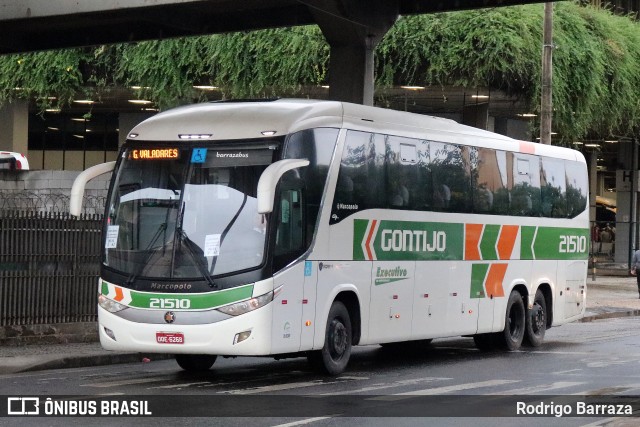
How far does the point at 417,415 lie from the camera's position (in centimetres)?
1273

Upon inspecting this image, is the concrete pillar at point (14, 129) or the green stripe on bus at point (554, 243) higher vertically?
the concrete pillar at point (14, 129)

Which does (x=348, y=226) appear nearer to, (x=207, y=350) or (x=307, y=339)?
(x=307, y=339)

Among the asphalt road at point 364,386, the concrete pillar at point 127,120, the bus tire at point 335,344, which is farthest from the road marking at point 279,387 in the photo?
the concrete pillar at point 127,120

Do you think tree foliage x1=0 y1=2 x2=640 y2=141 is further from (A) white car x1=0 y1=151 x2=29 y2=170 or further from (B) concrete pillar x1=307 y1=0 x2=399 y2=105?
Answer: (B) concrete pillar x1=307 y1=0 x2=399 y2=105

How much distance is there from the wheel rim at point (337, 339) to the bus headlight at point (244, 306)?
1.77 meters

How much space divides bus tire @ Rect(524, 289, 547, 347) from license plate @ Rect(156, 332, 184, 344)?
9.07 metres

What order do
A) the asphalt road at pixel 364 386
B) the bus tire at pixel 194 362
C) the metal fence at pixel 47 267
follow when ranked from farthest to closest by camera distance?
the metal fence at pixel 47 267
the bus tire at pixel 194 362
the asphalt road at pixel 364 386

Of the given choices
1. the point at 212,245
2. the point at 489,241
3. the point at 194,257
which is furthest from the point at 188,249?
the point at 489,241

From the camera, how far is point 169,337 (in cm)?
1530

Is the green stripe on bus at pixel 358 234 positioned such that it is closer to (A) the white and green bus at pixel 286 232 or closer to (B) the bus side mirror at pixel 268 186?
(A) the white and green bus at pixel 286 232

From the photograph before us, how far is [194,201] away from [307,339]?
7.50 feet

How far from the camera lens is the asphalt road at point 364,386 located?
1242cm

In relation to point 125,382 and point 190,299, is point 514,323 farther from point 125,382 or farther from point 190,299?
point 125,382

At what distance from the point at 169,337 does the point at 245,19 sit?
441 inches
